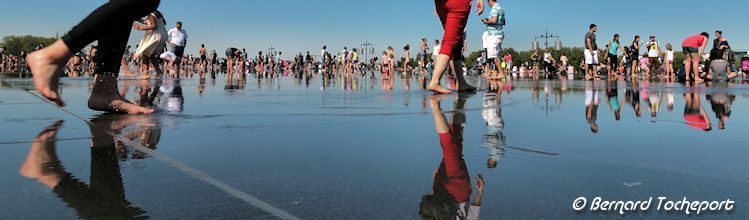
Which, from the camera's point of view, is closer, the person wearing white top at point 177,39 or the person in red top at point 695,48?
the person in red top at point 695,48

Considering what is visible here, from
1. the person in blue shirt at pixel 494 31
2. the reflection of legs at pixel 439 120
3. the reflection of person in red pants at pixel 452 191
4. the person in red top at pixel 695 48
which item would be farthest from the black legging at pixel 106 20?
the person in red top at pixel 695 48

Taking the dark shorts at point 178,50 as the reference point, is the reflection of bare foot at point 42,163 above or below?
below

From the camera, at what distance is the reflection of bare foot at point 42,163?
2.01m

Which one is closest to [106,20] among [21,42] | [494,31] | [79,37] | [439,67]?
[79,37]

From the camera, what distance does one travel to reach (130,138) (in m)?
2.96

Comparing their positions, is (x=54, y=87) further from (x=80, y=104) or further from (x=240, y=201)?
(x=240, y=201)

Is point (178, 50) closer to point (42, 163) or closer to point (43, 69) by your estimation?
point (43, 69)

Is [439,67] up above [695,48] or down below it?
below

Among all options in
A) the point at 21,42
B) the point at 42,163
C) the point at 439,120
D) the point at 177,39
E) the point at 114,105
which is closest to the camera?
the point at 42,163

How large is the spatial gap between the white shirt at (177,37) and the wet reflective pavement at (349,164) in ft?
40.9

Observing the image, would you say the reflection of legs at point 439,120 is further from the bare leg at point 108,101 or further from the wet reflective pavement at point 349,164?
the bare leg at point 108,101

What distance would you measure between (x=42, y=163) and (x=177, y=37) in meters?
14.8

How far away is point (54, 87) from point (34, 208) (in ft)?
7.20

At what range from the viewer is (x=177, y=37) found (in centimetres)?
1634
